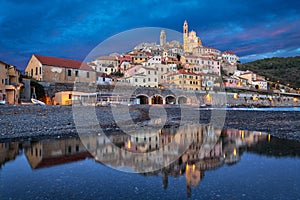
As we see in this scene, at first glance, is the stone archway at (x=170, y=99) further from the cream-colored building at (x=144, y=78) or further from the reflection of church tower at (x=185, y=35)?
the reflection of church tower at (x=185, y=35)

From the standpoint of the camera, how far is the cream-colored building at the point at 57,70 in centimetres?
3844

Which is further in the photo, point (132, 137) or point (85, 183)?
point (132, 137)

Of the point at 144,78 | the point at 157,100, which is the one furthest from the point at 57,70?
the point at 144,78

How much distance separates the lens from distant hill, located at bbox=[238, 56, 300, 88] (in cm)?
10178

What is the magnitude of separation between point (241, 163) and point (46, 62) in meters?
36.8

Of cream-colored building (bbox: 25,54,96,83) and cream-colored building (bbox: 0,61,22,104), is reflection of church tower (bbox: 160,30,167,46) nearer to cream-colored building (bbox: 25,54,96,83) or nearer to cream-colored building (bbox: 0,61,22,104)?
cream-colored building (bbox: 25,54,96,83)

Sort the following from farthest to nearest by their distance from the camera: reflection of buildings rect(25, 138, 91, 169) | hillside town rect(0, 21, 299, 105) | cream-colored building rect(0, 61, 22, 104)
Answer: hillside town rect(0, 21, 299, 105)
cream-colored building rect(0, 61, 22, 104)
reflection of buildings rect(25, 138, 91, 169)

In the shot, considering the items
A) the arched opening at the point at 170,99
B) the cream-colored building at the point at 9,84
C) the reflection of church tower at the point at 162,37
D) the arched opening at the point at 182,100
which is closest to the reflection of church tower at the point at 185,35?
the reflection of church tower at the point at 162,37

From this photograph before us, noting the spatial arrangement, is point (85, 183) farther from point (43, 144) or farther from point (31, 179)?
point (43, 144)

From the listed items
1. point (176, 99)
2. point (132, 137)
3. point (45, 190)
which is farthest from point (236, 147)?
point (176, 99)

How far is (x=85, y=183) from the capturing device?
6.60m

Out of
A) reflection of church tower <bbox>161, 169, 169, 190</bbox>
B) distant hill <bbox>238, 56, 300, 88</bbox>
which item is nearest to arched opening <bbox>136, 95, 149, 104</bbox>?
reflection of church tower <bbox>161, 169, 169, 190</bbox>

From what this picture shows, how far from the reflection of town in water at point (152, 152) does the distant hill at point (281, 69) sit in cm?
9411

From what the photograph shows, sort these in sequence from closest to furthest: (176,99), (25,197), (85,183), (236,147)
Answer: (25,197), (85,183), (236,147), (176,99)
